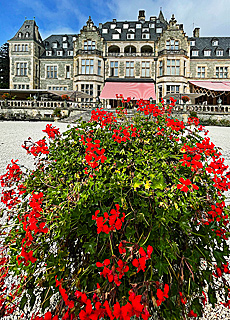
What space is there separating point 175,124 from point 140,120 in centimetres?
64

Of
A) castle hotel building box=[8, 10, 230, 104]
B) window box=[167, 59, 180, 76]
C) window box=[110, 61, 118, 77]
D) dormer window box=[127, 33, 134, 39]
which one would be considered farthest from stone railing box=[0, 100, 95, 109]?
dormer window box=[127, 33, 134, 39]

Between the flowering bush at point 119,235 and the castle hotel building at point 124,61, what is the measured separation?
2747 centimetres

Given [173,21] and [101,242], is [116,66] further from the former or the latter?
[101,242]

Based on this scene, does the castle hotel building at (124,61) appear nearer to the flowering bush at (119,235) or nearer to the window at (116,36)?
the window at (116,36)

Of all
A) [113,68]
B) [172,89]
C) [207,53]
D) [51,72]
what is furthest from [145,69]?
[51,72]

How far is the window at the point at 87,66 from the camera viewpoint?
3225 centimetres

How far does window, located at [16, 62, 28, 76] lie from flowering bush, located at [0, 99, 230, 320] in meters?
37.2

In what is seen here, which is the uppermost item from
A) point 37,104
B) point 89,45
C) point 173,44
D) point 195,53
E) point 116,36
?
point 116,36

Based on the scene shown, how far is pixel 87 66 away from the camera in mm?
32312

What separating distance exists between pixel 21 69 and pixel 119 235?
3877 cm

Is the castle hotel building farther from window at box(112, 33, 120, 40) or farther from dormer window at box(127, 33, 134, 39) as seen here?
dormer window at box(127, 33, 134, 39)

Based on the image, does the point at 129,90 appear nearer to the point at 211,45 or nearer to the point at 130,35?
the point at 130,35

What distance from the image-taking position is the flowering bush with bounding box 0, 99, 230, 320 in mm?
1505

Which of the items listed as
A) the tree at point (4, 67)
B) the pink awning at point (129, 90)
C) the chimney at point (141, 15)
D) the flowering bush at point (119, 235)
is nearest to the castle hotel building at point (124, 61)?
the pink awning at point (129, 90)
